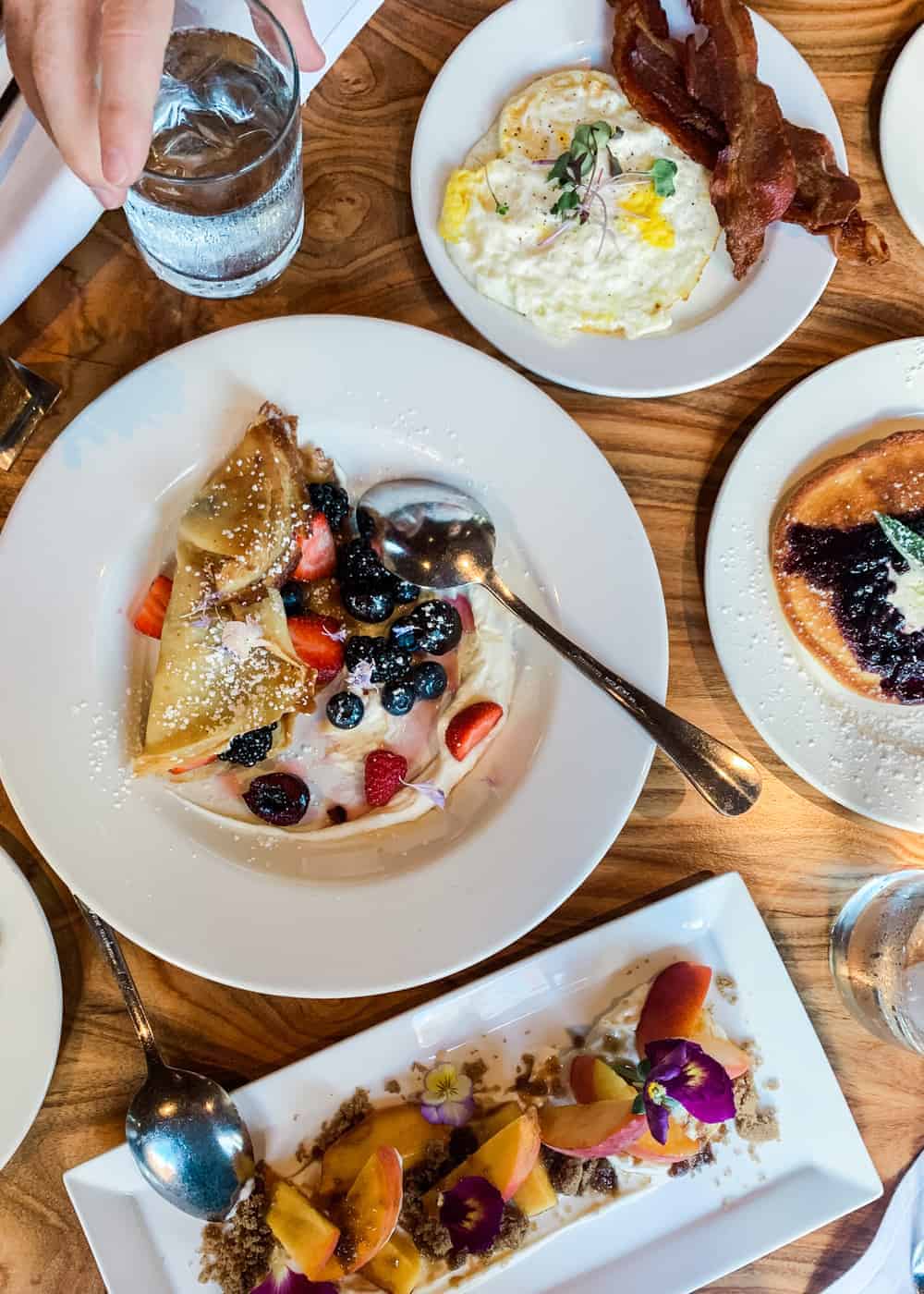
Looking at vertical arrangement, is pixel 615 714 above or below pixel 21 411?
below

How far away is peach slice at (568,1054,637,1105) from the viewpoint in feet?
4.71

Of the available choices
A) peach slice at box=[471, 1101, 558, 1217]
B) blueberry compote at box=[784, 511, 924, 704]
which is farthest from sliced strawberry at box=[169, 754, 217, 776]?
blueberry compote at box=[784, 511, 924, 704]

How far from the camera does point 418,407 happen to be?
1427 millimetres

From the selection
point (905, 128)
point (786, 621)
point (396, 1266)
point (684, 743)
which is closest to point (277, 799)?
point (684, 743)

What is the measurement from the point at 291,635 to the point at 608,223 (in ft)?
2.58

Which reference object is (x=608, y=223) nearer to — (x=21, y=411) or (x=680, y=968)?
(x=21, y=411)

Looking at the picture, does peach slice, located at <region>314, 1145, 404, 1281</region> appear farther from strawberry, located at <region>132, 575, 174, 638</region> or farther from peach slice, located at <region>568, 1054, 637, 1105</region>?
strawberry, located at <region>132, 575, 174, 638</region>

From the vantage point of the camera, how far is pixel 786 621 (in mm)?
1493

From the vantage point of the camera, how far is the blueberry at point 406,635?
4.78 ft

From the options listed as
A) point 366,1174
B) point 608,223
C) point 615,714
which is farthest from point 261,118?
point 366,1174

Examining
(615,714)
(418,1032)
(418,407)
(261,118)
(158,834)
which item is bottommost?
(418,1032)

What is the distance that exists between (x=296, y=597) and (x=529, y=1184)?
93 centimetres

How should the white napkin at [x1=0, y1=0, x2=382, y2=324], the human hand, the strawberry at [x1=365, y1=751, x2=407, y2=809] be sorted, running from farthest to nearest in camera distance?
the strawberry at [x1=365, y1=751, x2=407, y2=809] < the white napkin at [x1=0, y1=0, x2=382, y2=324] < the human hand

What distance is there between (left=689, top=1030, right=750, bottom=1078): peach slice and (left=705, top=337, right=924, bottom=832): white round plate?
15.8 inches
